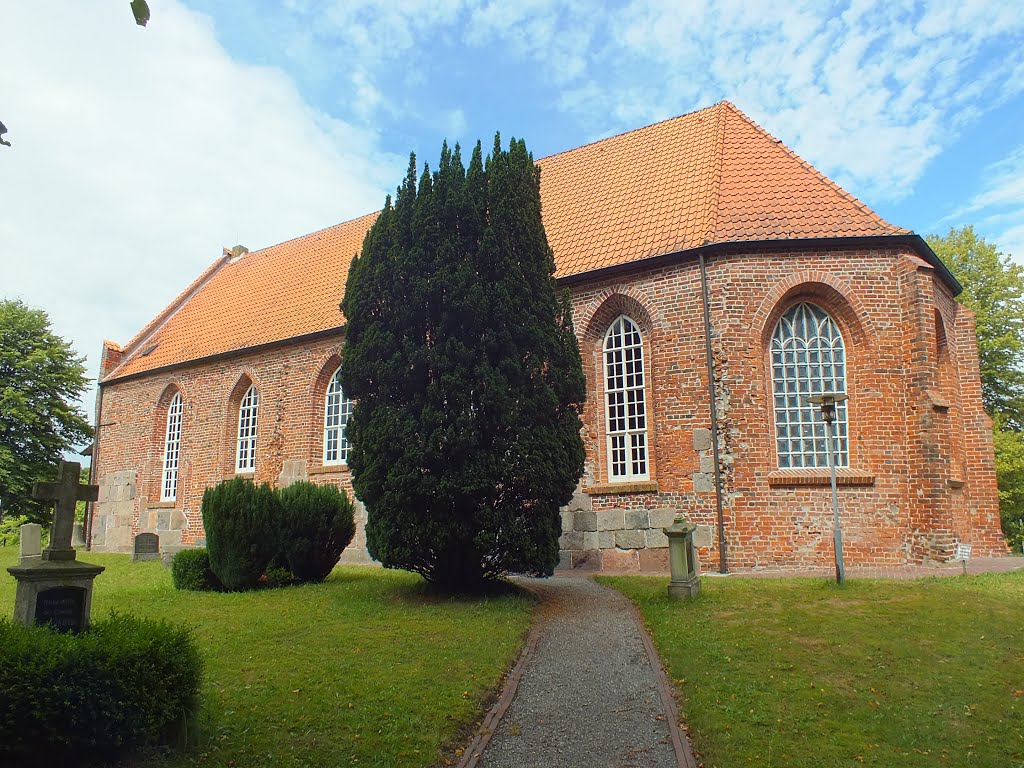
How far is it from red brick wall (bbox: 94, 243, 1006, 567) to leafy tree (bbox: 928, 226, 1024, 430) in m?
10.6

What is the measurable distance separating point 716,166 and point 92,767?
14668mm

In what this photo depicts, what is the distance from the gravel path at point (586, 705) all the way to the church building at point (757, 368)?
183 inches

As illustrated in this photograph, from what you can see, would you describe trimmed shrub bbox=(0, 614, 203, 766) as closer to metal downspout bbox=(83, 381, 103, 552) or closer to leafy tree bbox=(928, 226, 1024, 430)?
metal downspout bbox=(83, 381, 103, 552)

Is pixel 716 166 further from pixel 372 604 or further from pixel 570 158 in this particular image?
pixel 372 604

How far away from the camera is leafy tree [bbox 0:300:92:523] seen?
24953 millimetres

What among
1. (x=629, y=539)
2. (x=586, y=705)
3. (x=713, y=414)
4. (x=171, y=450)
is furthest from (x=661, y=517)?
(x=171, y=450)

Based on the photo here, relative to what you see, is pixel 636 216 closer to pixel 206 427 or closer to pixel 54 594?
pixel 54 594

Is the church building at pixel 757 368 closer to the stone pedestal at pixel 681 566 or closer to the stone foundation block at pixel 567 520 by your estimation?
the stone foundation block at pixel 567 520

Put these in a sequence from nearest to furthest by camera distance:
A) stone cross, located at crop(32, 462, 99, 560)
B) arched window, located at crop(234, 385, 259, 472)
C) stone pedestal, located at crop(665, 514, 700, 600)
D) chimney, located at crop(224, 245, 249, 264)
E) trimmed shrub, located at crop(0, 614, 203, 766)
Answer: trimmed shrub, located at crop(0, 614, 203, 766) → stone cross, located at crop(32, 462, 99, 560) → stone pedestal, located at crop(665, 514, 700, 600) → arched window, located at crop(234, 385, 259, 472) → chimney, located at crop(224, 245, 249, 264)

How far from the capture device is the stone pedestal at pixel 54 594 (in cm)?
531

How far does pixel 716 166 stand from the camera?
15367mm

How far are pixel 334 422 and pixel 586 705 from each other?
45.5ft

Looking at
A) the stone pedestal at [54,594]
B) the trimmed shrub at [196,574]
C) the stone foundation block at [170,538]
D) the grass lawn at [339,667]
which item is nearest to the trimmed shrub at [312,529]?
the grass lawn at [339,667]

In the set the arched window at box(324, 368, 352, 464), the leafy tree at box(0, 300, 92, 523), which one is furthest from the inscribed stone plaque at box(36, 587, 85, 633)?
the leafy tree at box(0, 300, 92, 523)
